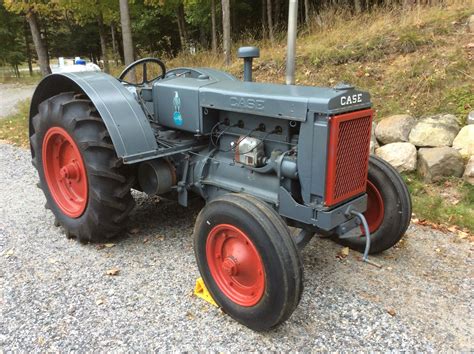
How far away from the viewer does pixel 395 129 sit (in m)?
5.23

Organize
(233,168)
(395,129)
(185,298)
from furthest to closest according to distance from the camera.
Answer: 1. (395,129)
2. (233,168)
3. (185,298)

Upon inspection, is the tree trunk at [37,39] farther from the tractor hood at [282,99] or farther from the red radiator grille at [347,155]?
the red radiator grille at [347,155]

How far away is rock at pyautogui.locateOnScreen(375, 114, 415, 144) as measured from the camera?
205 inches

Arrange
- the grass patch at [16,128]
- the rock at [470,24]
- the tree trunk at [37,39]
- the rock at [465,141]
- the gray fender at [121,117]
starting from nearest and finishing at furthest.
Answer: the gray fender at [121,117], the rock at [465,141], the rock at [470,24], the grass patch at [16,128], the tree trunk at [37,39]

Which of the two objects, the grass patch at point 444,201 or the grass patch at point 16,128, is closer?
the grass patch at point 444,201

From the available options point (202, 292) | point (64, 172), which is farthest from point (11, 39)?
point (202, 292)

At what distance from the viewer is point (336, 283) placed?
9.80 ft

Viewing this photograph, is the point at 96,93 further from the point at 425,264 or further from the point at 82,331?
the point at 425,264

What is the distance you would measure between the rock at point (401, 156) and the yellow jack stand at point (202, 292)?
2969mm

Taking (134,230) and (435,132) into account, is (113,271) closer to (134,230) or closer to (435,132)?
(134,230)

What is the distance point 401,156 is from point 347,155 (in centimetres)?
261

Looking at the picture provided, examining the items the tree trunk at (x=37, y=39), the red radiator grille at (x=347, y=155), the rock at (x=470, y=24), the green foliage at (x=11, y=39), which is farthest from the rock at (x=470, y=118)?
the green foliage at (x=11, y=39)

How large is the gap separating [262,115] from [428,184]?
281 centimetres

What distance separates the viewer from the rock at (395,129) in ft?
17.1
